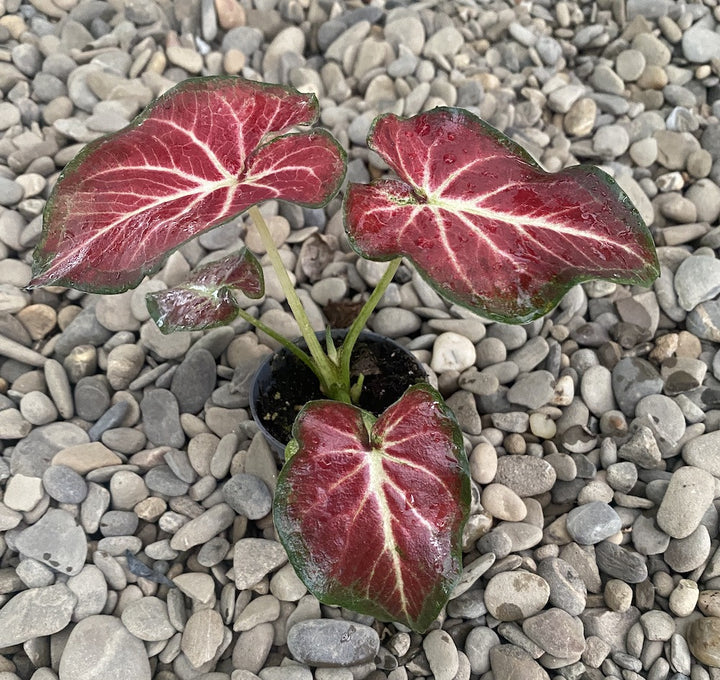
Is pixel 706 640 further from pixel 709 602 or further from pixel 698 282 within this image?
pixel 698 282

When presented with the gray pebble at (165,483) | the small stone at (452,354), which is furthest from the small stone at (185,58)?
the gray pebble at (165,483)

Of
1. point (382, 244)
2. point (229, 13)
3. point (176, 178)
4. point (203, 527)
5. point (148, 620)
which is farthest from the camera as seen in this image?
point (229, 13)

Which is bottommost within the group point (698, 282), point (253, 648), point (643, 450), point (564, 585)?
point (253, 648)

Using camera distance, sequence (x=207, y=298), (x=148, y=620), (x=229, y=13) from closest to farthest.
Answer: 1. (x=207, y=298)
2. (x=148, y=620)
3. (x=229, y=13)

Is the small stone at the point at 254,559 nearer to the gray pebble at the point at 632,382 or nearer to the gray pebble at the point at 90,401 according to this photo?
the gray pebble at the point at 90,401

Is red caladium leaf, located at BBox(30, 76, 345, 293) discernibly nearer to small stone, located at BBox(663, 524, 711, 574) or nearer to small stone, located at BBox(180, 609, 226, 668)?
small stone, located at BBox(180, 609, 226, 668)

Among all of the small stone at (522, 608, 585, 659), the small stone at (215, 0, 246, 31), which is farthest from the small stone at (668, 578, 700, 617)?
the small stone at (215, 0, 246, 31)

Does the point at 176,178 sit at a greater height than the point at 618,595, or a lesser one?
greater

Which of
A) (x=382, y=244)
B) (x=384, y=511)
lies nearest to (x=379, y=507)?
(x=384, y=511)
